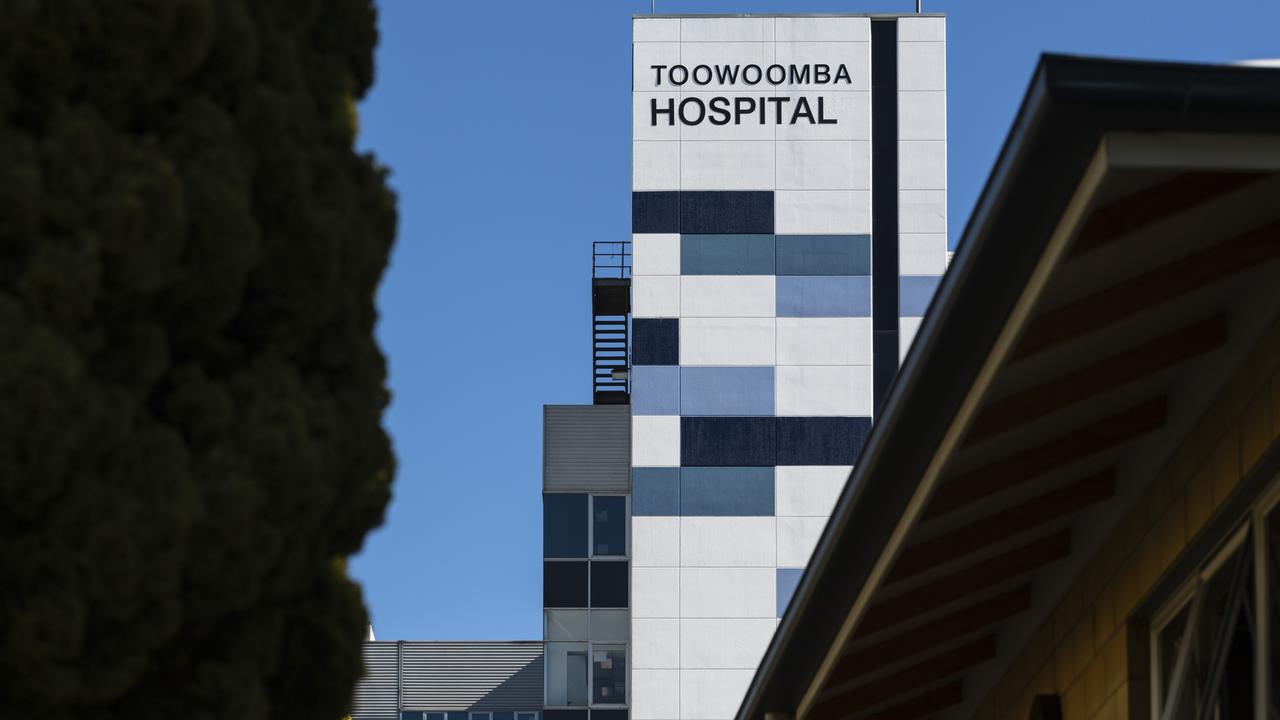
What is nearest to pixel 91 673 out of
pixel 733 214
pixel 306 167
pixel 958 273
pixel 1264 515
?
pixel 306 167

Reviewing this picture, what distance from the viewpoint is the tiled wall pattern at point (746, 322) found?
41.0 metres

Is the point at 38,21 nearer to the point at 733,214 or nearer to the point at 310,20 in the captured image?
the point at 310,20

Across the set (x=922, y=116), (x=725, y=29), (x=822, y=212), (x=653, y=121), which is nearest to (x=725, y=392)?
(x=822, y=212)

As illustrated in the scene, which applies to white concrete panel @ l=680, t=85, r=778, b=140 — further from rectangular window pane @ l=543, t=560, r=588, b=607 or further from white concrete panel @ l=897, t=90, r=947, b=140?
rectangular window pane @ l=543, t=560, r=588, b=607

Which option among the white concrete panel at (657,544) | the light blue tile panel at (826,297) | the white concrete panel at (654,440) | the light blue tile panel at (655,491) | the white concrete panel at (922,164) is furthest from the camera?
the white concrete panel at (922,164)

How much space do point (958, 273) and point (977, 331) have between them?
497mm

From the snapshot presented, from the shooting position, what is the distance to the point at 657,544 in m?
41.2

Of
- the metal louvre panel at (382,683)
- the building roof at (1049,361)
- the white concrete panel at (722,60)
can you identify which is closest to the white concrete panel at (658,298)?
the white concrete panel at (722,60)

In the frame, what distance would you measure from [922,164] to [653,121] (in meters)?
5.31

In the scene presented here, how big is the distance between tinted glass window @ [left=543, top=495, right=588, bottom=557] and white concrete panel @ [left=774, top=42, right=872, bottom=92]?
912cm

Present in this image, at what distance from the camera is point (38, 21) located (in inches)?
234

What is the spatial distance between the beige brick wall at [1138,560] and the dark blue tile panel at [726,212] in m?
29.9

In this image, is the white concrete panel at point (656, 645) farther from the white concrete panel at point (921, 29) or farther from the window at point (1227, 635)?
the window at point (1227, 635)

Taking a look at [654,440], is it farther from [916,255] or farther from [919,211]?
[919,211]
